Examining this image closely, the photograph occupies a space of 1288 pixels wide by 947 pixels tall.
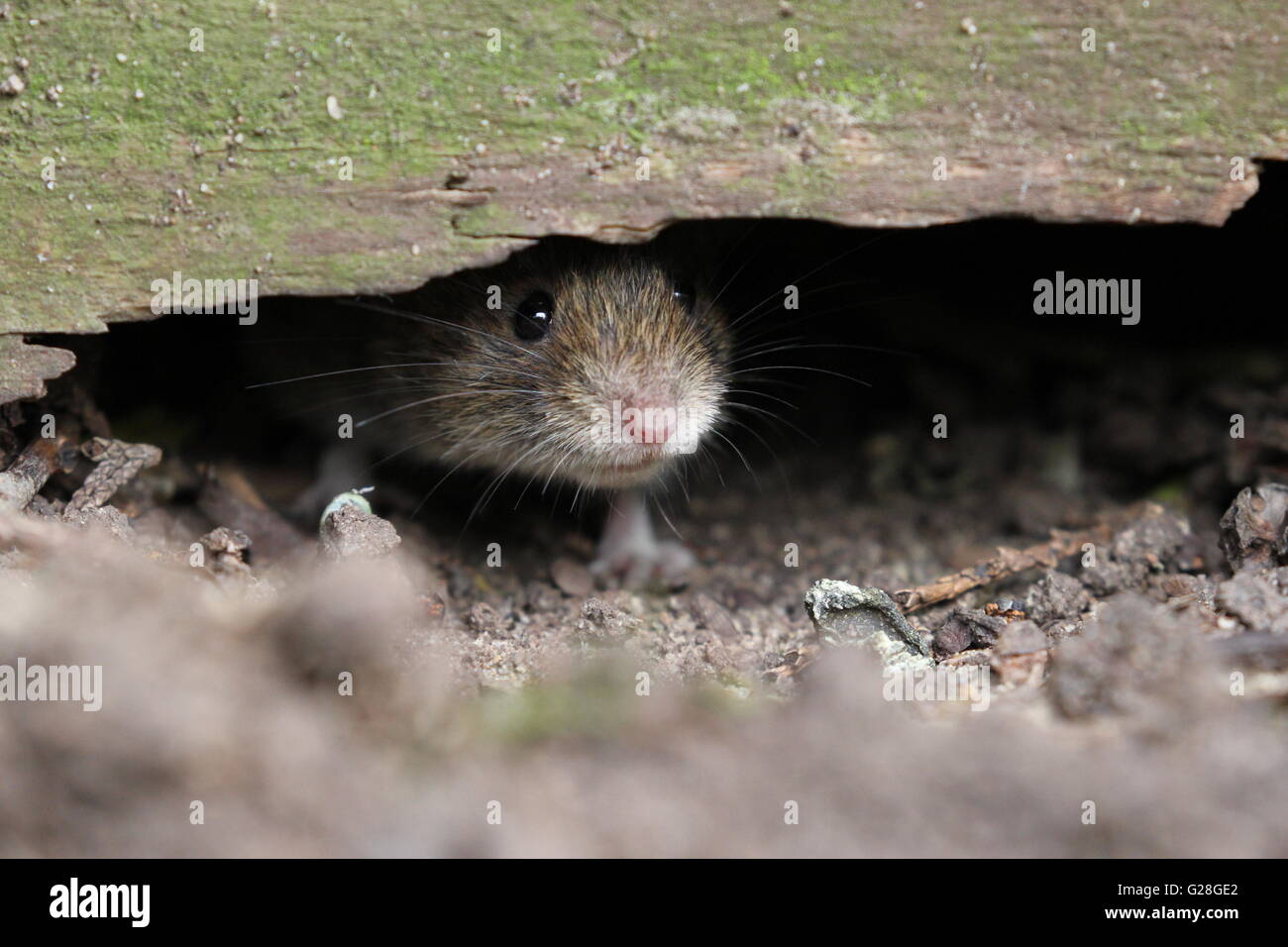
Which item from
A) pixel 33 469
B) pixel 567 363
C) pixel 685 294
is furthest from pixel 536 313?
pixel 33 469

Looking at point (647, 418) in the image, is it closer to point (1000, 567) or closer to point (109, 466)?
point (1000, 567)

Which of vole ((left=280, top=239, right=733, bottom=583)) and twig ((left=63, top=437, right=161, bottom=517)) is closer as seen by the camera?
twig ((left=63, top=437, right=161, bottom=517))

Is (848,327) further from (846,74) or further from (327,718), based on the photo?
(327,718)

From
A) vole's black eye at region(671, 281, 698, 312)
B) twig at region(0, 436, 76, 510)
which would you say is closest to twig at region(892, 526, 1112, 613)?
vole's black eye at region(671, 281, 698, 312)

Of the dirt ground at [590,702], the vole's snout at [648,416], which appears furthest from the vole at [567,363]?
the dirt ground at [590,702]

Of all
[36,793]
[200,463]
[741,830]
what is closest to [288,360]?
[200,463]

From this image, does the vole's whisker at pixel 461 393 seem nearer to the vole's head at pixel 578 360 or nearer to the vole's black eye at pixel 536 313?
the vole's head at pixel 578 360

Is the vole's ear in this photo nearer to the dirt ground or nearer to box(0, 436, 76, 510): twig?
the dirt ground
